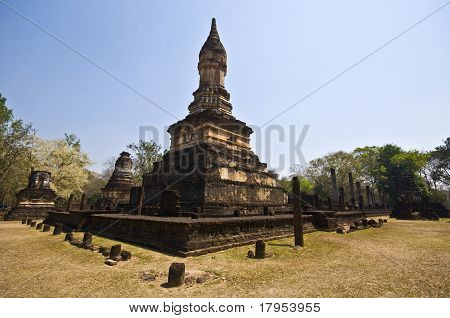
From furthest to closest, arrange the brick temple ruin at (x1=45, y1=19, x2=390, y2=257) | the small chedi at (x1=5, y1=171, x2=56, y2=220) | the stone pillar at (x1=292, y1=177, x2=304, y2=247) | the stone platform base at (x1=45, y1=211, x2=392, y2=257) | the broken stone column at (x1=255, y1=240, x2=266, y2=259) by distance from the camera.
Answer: the small chedi at (x1=5, y1=171, x2=56, y2=220) < the stone pillar at (x1=292, y1=177, x2=304, y2=247) < the brick temple ruin at (x1=45, y1=19, x2=390, y2=257) < the stone platform base at (x1=45, y1=211, x2=392, y2=257) < the broken stone column at (x1=255, y1=240, x2=266, y2=259)

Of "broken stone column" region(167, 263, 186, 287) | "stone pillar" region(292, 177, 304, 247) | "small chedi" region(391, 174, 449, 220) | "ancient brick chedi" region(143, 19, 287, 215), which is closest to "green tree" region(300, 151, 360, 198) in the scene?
"small chedi" region(391, 174, 449, 220)

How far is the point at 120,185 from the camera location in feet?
91.5

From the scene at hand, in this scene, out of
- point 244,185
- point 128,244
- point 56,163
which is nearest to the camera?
point 128,244

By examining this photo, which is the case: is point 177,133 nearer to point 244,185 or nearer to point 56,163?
point 244,185

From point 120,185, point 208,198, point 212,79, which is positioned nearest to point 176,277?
point 208,198

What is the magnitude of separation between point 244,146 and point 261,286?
44.4 feet

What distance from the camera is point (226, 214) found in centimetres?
1134

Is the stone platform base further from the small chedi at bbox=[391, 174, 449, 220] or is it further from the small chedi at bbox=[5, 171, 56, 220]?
the small chedi at bbox=[391, 174, 449, 220]

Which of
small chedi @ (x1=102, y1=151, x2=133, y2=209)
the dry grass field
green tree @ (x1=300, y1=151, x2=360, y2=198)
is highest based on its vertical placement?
green tree @ (x1=300, y1=151, x2=360, y2=198)

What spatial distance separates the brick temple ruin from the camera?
7.65 metres

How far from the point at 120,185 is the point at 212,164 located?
63.3ft
